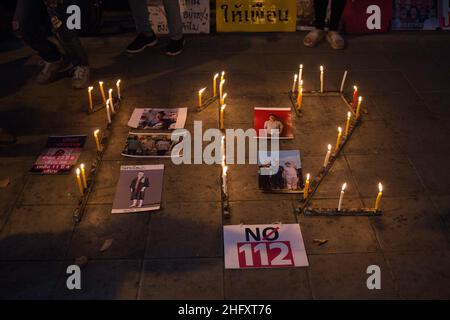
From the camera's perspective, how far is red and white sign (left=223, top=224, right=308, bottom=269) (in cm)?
313

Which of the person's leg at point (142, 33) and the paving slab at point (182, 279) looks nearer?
the paving slab at point (182, 279)

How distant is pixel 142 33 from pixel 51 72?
1.46 metres

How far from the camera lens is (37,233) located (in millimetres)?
3375

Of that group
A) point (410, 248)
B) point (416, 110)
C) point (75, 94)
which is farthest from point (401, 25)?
point (75, 94)

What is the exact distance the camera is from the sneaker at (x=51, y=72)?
535 cm

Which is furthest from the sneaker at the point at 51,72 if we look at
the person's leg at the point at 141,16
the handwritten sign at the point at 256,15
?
the handwritten sign at the point at 256,15

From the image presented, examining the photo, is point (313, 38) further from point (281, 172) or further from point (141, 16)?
point (281, 172)

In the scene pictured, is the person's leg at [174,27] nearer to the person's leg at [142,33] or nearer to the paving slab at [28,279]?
the person's leg at [142,33]

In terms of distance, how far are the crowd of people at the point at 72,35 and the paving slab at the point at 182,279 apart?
3077 mm

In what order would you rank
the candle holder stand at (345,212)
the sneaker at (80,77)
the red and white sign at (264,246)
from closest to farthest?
1. the red and white sign at (264,246)
2. the candle holder stand at (345,212)
3. the sneaker at (80,77)

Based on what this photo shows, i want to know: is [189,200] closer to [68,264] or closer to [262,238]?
[262,238]

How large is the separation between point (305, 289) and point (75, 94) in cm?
369

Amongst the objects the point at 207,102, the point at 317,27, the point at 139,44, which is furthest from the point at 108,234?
the point at 317,27

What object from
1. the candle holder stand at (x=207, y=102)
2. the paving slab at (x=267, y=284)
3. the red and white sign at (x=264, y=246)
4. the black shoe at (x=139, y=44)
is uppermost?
the black shoe at (x=139, y=44)
